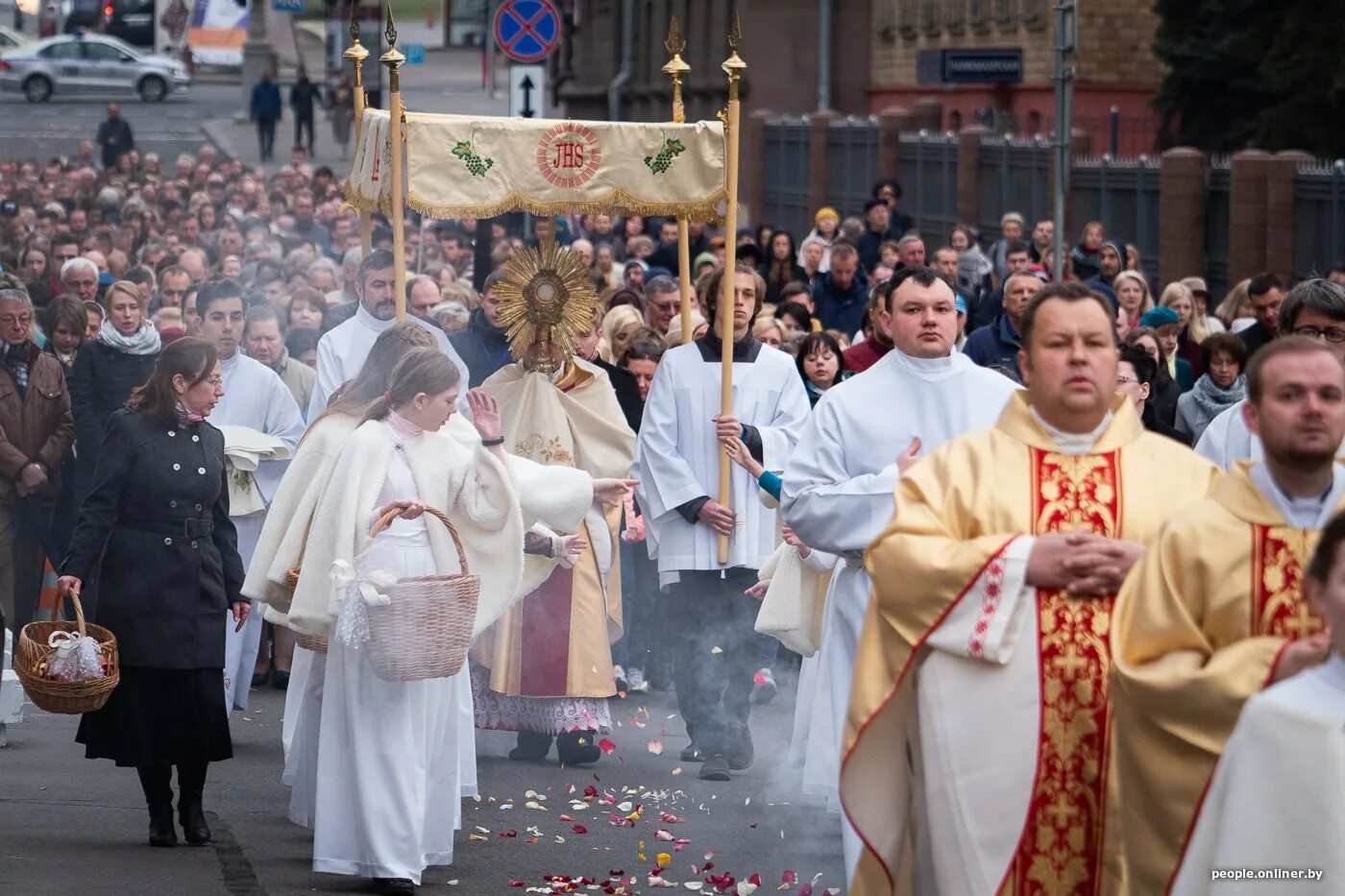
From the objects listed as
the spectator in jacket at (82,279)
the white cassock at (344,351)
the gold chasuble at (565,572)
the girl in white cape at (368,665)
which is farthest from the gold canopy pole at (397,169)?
the spectator in jacket at (82,279)

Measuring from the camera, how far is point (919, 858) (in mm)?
6027

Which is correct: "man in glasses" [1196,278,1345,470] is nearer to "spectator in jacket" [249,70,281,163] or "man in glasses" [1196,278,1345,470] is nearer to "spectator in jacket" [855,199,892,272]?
"spectator in jacket" [855,199,892,272]

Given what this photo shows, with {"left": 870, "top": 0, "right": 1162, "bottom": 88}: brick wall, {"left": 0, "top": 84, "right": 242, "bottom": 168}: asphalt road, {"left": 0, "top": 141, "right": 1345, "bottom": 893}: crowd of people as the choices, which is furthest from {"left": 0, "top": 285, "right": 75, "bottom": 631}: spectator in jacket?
{"left": 0, "top": 84, "right": 242, "bottom": 168}: asphalt road

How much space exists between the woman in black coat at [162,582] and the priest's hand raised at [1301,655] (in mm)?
4822

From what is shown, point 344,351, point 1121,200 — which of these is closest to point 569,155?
point 344,351

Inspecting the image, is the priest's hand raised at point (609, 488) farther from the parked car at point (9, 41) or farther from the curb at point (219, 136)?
the parked car at point (9, 41)

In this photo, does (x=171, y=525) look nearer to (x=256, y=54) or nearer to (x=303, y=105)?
(x=303, y=105)

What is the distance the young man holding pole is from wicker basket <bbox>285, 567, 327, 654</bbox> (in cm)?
226

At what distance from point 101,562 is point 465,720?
54.1 inches

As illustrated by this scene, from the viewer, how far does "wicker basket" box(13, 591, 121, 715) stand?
8195 millimetres

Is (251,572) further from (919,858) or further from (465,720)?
(919,858)

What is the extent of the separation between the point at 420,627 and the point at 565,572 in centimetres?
308

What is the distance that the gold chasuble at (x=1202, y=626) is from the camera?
4910mm

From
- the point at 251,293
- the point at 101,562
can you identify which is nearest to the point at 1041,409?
the point at 101,562
